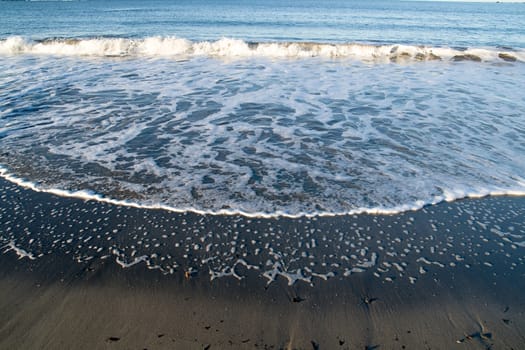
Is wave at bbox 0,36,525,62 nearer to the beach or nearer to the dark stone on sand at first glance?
the dark stone on sand

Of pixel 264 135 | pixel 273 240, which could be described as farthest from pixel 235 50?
pixel 273 240

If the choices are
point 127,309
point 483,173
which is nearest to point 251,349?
point 127,309

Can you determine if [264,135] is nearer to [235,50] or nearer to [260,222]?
[260,222]

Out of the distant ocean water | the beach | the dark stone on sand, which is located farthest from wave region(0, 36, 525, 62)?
the beach

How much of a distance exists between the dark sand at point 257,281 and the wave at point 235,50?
17492mm

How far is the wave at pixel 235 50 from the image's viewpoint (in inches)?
808

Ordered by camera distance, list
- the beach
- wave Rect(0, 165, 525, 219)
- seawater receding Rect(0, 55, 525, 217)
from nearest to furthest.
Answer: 1. the beach
2. wave Rect(0, 165, 525, 219)
3. seawater receding Rect(0, 55, 525, 217)

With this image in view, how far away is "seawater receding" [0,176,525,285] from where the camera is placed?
3617 millimetres

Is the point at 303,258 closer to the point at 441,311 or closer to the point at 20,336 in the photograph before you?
Result: the point at 441,311

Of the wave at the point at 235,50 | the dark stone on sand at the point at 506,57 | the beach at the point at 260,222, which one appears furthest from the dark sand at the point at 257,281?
the dark stone on sand at the point at 506,57

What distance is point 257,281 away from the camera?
11.2 ft

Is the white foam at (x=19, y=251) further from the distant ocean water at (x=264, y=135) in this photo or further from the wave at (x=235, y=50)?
the wave at (x=235, y=50)

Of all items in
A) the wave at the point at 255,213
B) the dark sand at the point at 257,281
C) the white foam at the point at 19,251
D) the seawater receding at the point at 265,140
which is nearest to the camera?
the dark sand at the point at 257,281

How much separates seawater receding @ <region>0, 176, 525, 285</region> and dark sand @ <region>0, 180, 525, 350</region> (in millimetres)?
18
